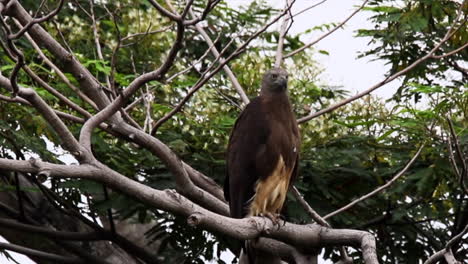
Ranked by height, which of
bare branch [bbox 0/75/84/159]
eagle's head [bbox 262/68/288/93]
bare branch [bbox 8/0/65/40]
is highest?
eagle's head [bbox 262/68/288/93]

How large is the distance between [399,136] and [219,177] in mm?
1358

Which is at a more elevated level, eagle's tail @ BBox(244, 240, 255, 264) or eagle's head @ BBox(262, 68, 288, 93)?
eagle's head @ BBox(262, 68, 288, 93)

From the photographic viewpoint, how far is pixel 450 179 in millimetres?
6797

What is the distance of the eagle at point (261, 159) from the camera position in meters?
5.72

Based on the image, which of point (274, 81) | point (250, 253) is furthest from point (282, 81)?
point (250, 253)

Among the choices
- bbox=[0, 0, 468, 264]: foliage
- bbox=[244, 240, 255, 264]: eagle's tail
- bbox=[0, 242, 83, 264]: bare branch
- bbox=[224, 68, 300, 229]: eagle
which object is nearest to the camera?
bbox=[244, 240, 255, 264]: eagle's tail

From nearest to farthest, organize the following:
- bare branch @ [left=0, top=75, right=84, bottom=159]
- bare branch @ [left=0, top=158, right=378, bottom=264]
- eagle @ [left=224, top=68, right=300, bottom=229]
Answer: bare branch @ [left=0, top=158, right=378, bottom=264], bare branch @ [left=0, top=75, right=84, bottom=159], eagle @ [left=224, top=68, right=300, bottom=229]

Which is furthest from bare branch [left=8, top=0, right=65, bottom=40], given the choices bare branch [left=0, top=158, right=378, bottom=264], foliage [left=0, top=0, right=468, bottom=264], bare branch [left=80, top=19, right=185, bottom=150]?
foliage [left=0, top=0, right=468, bottom=264]

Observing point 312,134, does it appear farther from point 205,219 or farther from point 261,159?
point 205,219

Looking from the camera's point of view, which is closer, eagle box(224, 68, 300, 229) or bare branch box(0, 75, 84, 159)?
bare branch box(0, 75, 84, 159)

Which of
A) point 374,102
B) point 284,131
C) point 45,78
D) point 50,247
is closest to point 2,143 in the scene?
point 45,78

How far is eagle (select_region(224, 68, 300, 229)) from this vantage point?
5723mm

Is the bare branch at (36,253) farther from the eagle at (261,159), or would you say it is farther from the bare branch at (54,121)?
the bare branch at (54,121)

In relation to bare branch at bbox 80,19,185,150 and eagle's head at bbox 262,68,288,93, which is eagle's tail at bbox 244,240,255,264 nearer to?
eagle's head at bbox 262,68,288,93
